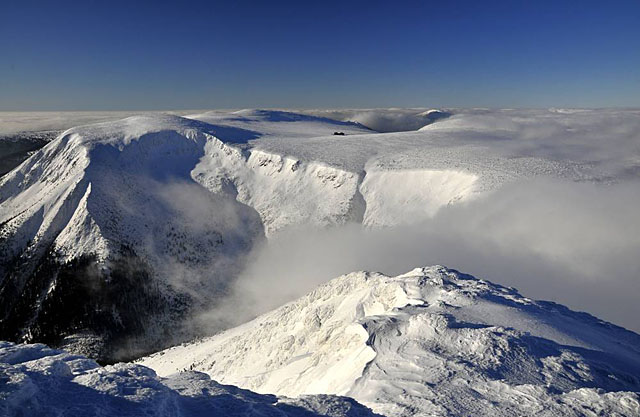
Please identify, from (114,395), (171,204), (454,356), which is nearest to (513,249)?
(454,356)

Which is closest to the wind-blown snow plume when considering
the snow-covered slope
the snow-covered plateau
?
the snow-covered plateau

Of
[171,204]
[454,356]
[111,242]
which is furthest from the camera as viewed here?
[171,204]

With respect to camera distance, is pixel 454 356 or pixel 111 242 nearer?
pixel 454 356

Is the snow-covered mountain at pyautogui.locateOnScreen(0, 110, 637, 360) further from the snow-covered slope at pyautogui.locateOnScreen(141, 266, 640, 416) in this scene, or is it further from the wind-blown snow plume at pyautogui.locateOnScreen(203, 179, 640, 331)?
the snow-covered slope at pyautogui.locateOnScreen(141, 266, 640, 416)

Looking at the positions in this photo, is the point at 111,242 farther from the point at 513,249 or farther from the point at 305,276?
the point at 513,249

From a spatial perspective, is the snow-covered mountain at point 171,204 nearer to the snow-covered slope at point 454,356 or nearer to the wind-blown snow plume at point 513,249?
the wind-blown snow plume at point 513,249

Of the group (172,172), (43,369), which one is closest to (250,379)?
(43,369)
